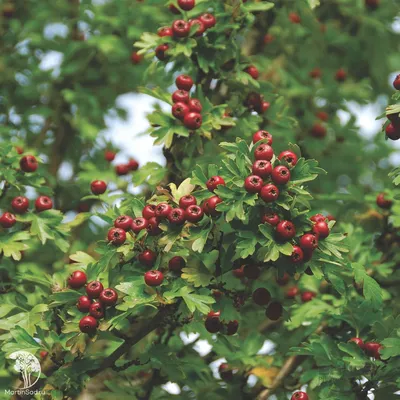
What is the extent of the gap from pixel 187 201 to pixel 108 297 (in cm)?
71

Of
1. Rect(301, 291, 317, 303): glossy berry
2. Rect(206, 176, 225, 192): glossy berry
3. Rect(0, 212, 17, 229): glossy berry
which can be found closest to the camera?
Rect(206, 176, 225, 192): glossy berry

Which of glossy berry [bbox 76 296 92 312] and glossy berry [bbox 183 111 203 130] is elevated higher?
glossy berry [bbox 183 111 203 130]

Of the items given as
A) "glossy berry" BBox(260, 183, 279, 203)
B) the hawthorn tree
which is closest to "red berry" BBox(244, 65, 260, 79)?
the hawthorn tree

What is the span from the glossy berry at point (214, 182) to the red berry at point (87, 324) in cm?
99

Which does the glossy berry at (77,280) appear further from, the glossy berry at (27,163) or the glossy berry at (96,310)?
the glossy berry at (27,163)

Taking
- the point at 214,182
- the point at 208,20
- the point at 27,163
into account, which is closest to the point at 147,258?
the point at 214,182

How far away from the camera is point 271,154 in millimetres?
3520

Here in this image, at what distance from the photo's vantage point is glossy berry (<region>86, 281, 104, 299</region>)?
147 inches

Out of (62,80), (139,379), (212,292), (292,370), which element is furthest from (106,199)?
(62,80)

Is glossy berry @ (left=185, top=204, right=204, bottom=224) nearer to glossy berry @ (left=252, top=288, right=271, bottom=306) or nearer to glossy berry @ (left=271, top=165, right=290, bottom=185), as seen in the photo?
glossy berry @ (left=271, top=165, right=290, bottom=185)

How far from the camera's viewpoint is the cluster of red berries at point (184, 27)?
4.49 meters

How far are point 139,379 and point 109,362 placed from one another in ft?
4.29

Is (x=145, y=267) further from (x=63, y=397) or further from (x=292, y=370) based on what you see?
(x=292, y=370)

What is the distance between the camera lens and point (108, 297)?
3.70m
